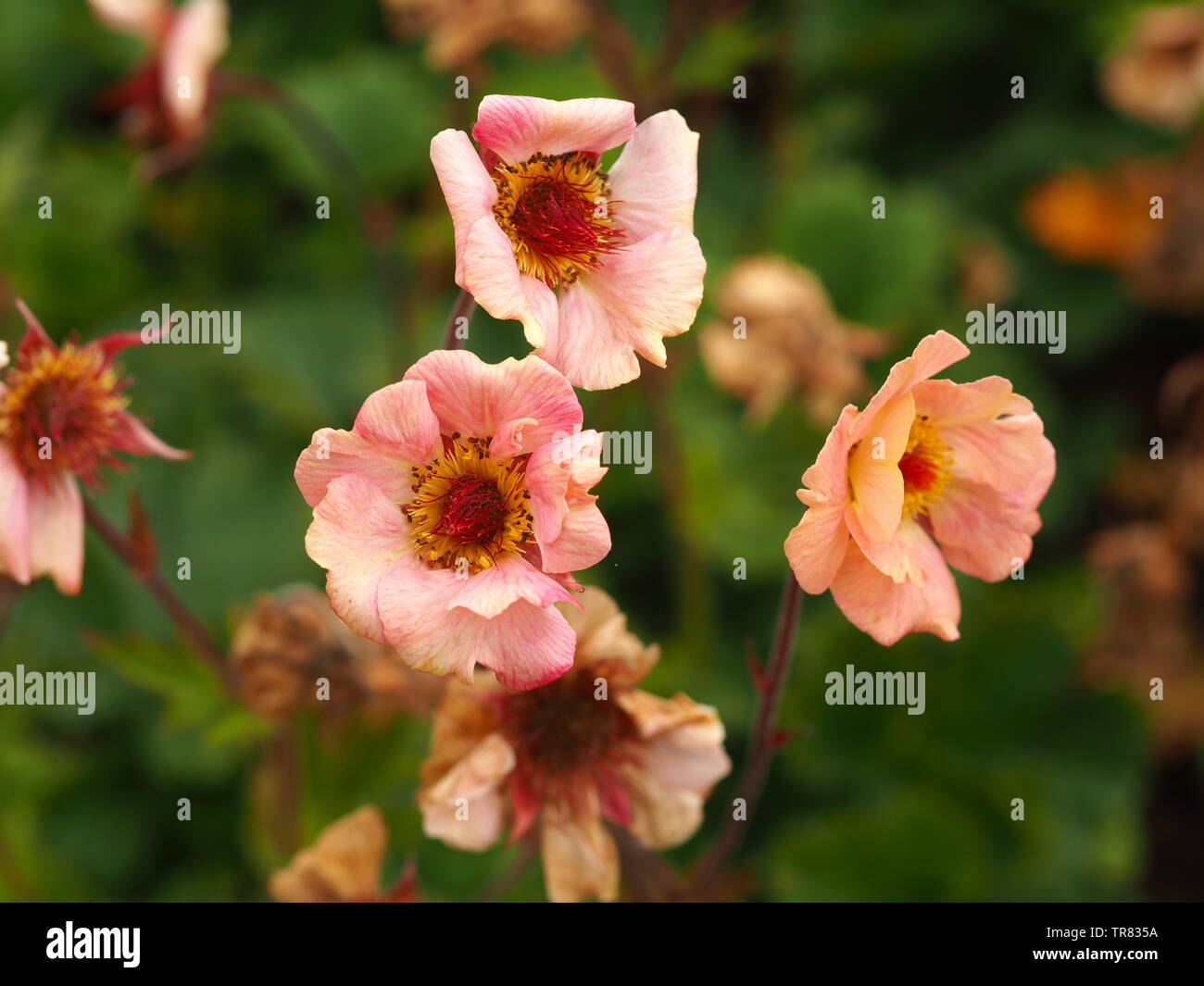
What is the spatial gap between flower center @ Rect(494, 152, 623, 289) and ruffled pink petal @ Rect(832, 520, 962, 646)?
0.47 m

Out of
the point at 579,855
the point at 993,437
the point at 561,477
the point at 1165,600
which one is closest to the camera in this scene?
the point at 561,477

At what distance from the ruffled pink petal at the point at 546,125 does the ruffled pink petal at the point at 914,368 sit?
426 millimetres

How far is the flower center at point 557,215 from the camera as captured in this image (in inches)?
57.2

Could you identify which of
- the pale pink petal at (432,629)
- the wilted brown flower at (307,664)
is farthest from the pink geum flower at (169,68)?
the pale pink petal at (432,629)

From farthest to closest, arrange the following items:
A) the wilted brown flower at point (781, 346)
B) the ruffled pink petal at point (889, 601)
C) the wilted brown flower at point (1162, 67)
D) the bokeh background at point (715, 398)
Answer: the wilted brown flower at point (1162, 67) → the wilted brown flower at point (781, 346) → the bokeh background at point (715, 398) → the ruffled pink petal at point (889, 601)

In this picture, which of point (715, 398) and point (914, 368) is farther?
point (715, 398)

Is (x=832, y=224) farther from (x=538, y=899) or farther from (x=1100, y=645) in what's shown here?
(x=538, y=899)

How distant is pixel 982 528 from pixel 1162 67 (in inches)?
94.3

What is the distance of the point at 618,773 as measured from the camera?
5.29 ft

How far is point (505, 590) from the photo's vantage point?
1.24 metres

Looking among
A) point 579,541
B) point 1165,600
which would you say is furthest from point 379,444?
point 1165,600

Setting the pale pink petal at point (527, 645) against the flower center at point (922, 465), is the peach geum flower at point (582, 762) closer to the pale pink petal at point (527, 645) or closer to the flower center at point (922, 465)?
the pale pink petal at point (527, 645)

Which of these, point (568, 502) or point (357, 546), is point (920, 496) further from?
point (357, 546)

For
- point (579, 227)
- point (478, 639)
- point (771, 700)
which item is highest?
point (579, 227)
